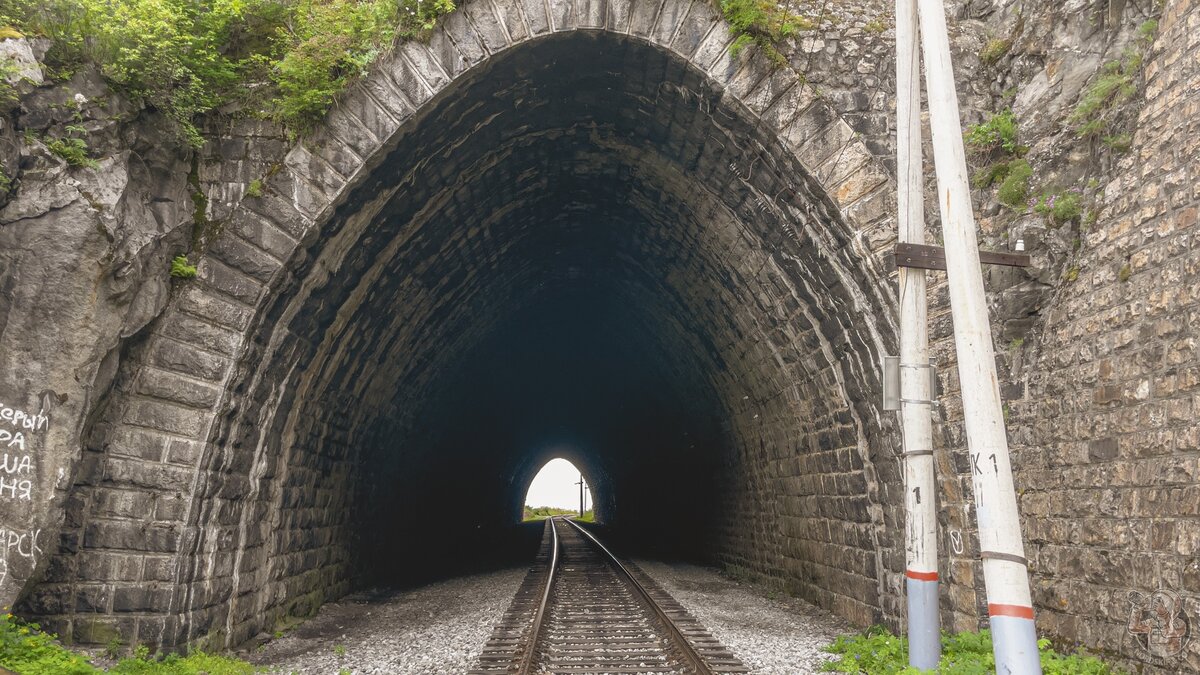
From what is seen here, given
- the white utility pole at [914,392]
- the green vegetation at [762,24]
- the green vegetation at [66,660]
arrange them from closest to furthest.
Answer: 1. the green vegetation at [66,660]
2. the white utility pole at [914,392]
3. the green vegetation at [762,24]

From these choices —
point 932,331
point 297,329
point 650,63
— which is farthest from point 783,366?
point 297,329

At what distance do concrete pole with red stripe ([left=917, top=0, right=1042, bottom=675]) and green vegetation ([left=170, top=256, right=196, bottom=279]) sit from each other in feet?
20.0

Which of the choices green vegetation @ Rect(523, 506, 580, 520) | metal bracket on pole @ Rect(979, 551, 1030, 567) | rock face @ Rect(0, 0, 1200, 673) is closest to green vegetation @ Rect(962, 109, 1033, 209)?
rock face @ Rect(0, 0, 1200, 673)

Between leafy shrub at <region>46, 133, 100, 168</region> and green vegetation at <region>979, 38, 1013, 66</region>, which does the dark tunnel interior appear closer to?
leafy shrub at <region>46, 133, 100, 168</region>

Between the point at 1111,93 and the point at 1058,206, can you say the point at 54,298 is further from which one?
the point at 1111,93

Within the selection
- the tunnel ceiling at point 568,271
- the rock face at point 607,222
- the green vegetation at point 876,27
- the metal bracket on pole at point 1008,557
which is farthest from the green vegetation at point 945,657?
the green vegetation at point 876,27

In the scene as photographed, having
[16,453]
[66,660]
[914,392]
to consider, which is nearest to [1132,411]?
[914,392]

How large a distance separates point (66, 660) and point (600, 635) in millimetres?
4921

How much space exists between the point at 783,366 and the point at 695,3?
4.69 meters

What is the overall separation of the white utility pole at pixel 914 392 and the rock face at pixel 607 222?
1443mm

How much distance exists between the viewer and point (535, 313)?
1658 centimetres

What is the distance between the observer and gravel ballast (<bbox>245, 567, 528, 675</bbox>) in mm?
7121

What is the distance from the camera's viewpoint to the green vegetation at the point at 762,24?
26.0ft

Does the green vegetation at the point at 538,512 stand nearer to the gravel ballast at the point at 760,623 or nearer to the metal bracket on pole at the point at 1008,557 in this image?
the gravel ballast at the point at 760,623
